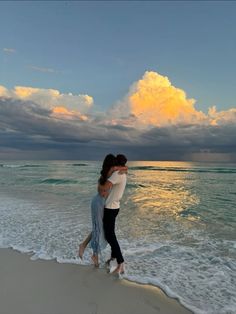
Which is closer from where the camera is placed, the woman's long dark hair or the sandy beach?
the sandy beach

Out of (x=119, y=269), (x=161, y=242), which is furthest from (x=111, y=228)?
(x=161, y=242)

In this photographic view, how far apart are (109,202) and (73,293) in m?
1.57

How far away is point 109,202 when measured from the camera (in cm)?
510

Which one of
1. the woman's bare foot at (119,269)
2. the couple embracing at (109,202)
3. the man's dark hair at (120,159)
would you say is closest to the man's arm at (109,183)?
the couple embracing at (109,202)

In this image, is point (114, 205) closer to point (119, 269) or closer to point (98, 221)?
point (98, 221)

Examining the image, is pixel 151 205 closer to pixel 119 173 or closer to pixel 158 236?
pixel 158 236

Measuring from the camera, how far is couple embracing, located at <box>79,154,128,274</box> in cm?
493

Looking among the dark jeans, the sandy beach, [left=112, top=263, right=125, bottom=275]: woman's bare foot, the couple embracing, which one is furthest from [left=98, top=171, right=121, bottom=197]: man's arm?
the sandy beach

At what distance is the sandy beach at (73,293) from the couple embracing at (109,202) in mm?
548

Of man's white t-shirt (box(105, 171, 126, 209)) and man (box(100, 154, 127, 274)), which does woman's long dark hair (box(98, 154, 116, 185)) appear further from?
man's white t-shirt (box(105, 171, 126, 209))

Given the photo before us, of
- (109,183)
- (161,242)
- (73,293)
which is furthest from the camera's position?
(161,242)

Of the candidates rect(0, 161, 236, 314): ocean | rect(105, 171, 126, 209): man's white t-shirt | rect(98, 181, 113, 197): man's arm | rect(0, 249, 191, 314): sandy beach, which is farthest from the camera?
rect(105, 171, 126, 209): man's white t-shirt

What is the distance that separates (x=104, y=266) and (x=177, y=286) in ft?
4.81

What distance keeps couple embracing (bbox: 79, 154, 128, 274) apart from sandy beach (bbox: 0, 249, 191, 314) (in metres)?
0.55
